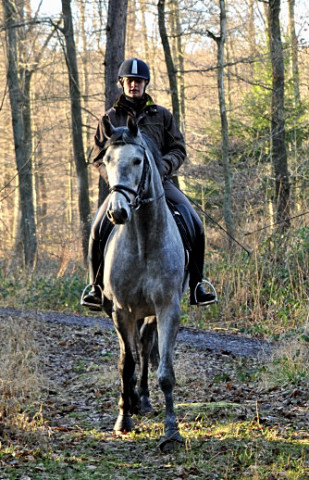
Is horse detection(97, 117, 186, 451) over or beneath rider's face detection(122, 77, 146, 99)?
beneath

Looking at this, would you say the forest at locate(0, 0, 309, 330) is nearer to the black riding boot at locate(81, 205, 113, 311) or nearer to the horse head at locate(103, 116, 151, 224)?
the black riding boot at locate(81, 205, 113, 311)

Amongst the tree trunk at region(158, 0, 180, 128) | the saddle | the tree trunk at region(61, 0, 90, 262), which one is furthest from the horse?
the tree trunk at region(61, 0, 90, 262)

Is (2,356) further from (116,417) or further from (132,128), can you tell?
(132,128)

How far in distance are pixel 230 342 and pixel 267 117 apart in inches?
340

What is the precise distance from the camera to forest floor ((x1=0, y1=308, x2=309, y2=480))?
5.08 m

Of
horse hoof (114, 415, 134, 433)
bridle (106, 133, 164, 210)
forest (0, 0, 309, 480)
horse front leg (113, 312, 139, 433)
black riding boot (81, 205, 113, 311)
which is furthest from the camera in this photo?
forest (0, 0, 309, 480)

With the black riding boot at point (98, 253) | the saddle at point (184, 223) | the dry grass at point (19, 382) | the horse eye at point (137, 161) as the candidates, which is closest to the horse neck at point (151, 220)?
the horse eye at point (137, 161)

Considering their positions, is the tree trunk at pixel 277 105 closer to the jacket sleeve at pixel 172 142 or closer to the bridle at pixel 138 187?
the jacket sleeve at pixel 172 142

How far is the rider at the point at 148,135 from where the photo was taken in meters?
6.32

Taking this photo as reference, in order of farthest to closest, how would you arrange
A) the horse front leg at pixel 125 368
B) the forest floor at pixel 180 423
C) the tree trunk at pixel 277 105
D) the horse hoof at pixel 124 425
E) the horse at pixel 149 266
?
the tree trunk at pixel 277 105, the horse hoof at pixel 124 425, the horse front leg at pixel 125 368, the horse at pixel 149 266, the forest floor at pixel 180 423

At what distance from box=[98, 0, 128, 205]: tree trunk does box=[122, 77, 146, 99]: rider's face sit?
6.39m

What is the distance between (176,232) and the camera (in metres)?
6.08

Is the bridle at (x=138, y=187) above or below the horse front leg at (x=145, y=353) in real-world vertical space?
above

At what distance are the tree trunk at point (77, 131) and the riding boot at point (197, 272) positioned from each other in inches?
459
